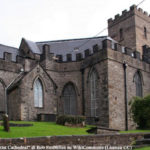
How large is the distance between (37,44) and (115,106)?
14.1 meters

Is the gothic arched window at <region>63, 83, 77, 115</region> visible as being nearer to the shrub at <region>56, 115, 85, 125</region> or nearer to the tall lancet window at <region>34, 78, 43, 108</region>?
the tall lancet window at <region>34, 78, 43, 108</region>

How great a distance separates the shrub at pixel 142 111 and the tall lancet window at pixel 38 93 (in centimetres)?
871

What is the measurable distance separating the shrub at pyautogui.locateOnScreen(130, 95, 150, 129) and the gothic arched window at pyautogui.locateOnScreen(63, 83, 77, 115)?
24.8ft

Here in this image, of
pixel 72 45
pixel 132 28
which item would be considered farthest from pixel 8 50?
pixel 132 28

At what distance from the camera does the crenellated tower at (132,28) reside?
Result: 4366 cm

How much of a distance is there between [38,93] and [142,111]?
982cm

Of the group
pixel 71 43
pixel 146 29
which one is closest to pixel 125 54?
pixel 71 43

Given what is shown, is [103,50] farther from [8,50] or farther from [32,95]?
[8,50]

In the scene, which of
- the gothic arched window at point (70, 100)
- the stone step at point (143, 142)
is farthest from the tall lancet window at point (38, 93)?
the stone step at point (143, 142)

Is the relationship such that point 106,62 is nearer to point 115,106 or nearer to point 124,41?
point 115,106

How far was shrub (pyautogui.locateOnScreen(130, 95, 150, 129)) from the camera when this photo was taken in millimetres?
25484

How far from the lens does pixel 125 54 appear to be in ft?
99.5

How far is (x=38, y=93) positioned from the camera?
29.0m

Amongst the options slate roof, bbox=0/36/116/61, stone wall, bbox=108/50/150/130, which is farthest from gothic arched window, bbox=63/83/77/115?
stone wall, bbox=108/50/150/130
